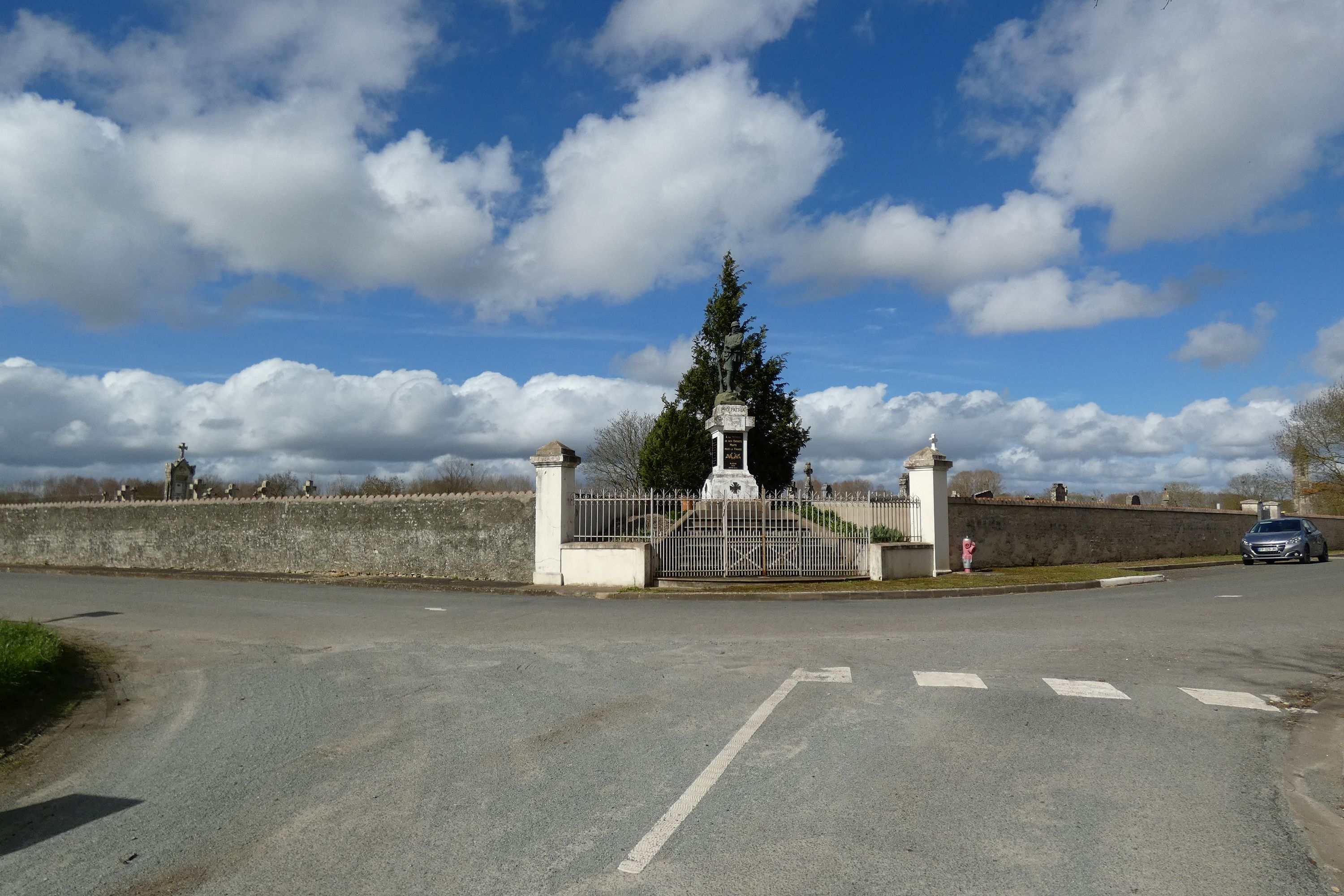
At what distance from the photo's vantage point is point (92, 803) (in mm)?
4629

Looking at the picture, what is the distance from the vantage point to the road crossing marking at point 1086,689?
6793 millimetres

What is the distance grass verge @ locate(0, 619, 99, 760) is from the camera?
20.9ft

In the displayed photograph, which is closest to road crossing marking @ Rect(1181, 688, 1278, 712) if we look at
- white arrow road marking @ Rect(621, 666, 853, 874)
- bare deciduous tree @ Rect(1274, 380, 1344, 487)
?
white arrow road marking @ Rect(621, 666, 853, 874)

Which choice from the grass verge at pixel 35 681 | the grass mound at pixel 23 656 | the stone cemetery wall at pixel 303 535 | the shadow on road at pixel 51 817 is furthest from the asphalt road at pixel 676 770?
the stone cemetery wall at pixel 303 535

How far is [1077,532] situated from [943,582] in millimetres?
10847

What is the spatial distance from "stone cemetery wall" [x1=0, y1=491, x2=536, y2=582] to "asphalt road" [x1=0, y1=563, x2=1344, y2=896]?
328 inches

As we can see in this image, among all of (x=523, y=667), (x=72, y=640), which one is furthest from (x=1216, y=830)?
(x=72, y=640)

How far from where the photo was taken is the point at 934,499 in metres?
19.4

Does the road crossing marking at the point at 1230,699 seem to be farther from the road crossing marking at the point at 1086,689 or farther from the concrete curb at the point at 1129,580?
the concrete curb at the point at 1129,580

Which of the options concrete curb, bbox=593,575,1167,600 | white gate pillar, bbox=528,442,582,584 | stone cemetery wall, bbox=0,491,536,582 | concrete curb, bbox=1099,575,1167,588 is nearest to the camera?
concrete curb, bbox=593,575,1167,600

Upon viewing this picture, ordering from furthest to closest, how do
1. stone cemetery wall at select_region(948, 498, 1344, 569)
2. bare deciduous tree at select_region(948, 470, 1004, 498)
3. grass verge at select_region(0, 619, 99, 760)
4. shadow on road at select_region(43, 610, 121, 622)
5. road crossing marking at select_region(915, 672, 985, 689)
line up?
bare deciduous tree at select_region(948, 470, 1004, 498) → stone cemetery wall at select_region(948, 498, 1344, 569) → shadow on road at select_region(43, 610, 121, 622) → road crossing marking at select_region(915, 672, 985, 689) → grass verge at select_region(0, 619, 99, 760)

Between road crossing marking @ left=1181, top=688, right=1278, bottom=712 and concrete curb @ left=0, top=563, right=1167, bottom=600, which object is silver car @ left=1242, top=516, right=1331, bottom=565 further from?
road crossing marking @ left=1181, top=688, right=1278, bottom=712

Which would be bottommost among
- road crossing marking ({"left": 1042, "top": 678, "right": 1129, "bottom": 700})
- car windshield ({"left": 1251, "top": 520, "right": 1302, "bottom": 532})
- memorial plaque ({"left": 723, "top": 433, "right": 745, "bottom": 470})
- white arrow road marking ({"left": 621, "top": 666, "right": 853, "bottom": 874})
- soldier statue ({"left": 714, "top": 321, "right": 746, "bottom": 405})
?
road crossing marking ({"left": 1042, "top": 678, "right": 1129, "bottom": 700})

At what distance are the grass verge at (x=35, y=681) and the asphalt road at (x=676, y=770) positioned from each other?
0.31 metres
